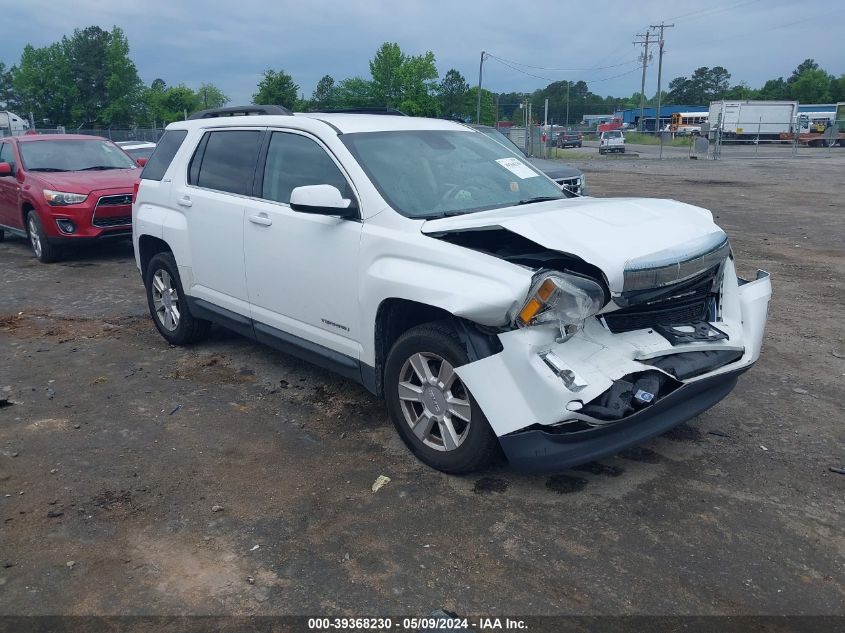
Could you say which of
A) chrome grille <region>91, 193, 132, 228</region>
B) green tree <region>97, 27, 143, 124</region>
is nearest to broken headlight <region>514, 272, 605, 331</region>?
chrome grille <region>91, 193, 132, 228</region>

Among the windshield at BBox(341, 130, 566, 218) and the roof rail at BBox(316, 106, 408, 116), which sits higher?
the roof rail at BBox(316, 106, 408, 116)

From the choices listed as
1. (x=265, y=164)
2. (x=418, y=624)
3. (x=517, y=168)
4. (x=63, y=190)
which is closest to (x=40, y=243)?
(x=63, y=190)

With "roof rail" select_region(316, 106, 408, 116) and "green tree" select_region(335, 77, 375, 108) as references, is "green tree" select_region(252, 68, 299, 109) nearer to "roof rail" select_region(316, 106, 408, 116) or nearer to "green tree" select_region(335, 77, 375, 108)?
"green tree" select_region(335, 77, 375, 108)

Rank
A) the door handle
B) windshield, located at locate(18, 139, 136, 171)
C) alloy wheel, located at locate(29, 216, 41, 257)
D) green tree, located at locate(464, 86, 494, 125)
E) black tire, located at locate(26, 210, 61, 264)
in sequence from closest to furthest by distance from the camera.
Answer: the door handle < black tire, located at locate(26, 210, 61, 264) < alloy wheel, located at locate(29, 216, 41, 257) < windshield, located at locate(18, 139, 136, 171) < green tree, located at locate(464, 86, 494, 125)

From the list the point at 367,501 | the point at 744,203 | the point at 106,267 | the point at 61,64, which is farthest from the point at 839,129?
the point at 61,64

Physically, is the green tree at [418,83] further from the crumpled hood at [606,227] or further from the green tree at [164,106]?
the crumpled hood at [606,227]

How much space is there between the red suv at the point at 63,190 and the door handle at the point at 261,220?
621 centimetres

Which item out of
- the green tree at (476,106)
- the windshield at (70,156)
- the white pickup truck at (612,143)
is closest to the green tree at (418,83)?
the green tree at (476,106)

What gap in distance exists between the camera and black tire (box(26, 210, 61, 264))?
1044 centimetres

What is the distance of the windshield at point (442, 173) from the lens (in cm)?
436

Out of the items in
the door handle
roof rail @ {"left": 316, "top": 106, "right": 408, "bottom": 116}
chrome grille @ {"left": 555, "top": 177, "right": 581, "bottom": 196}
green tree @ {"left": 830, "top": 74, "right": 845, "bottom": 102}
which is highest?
green tree @ {"left": 830, "top": 74, "right": 845, "bottom": 102}

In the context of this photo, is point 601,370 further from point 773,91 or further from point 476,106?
point 773,91

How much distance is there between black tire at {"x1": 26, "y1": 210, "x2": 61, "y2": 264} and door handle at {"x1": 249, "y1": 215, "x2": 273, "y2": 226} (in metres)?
6.78

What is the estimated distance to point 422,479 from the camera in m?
4.00
